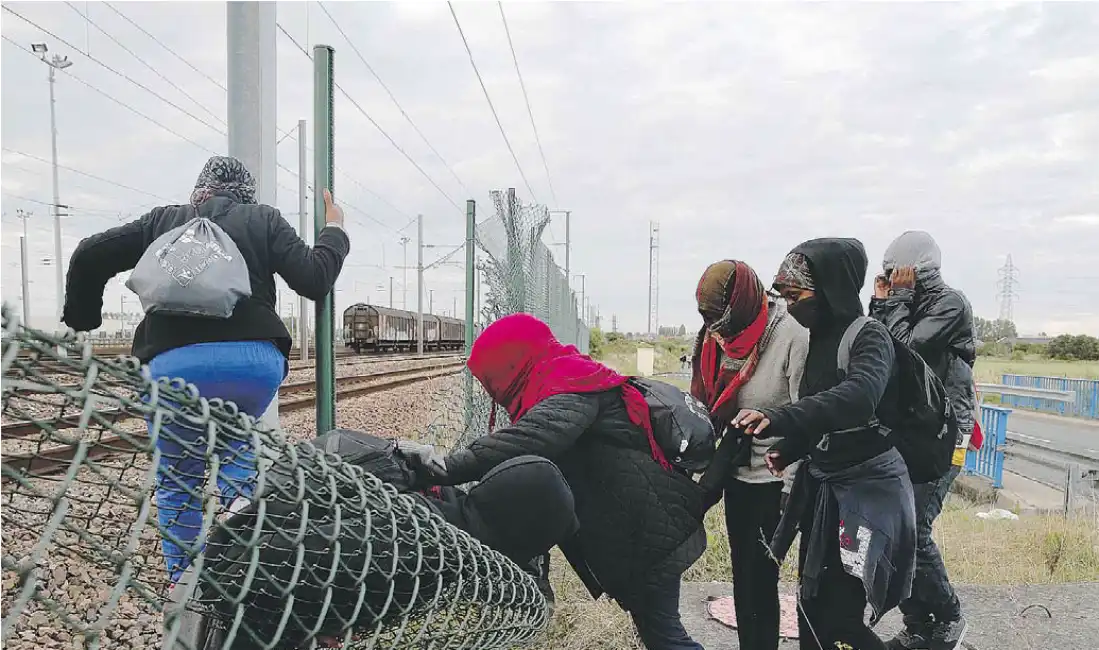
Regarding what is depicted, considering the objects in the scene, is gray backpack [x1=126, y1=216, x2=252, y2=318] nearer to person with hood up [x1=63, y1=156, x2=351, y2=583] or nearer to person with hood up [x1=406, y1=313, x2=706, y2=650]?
person with hood up [x1=63, y1=156, x2=351, y2=583]

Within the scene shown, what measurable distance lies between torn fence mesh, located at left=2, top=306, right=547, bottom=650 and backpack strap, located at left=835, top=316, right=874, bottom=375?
1254 mm

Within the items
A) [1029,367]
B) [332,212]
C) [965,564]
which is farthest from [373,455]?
[1029,367]

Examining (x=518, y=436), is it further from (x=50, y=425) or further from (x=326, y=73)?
(x=326, y=73)

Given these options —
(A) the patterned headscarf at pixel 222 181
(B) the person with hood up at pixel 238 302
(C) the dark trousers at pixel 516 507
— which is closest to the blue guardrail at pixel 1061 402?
(C) the dark trousers at pixel 516 507

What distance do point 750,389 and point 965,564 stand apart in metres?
2.93

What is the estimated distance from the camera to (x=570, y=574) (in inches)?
164

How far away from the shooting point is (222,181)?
2604mm

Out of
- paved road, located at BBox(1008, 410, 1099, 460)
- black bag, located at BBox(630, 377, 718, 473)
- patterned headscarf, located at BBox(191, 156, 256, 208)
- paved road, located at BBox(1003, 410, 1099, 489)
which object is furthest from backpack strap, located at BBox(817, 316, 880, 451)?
paved road, located at BBox(1008, 410, 1099, 460)

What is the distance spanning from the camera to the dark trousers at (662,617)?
2508 millimetres

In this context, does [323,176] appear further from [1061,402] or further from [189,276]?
[1061,402]

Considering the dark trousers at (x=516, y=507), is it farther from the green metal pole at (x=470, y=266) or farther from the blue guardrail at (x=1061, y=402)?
the blue guardrail at (x=1061, y=402)

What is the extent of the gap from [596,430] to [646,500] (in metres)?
0.27

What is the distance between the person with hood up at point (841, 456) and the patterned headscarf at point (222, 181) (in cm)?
184

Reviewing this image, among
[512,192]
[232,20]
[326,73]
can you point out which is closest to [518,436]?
[326,73]
